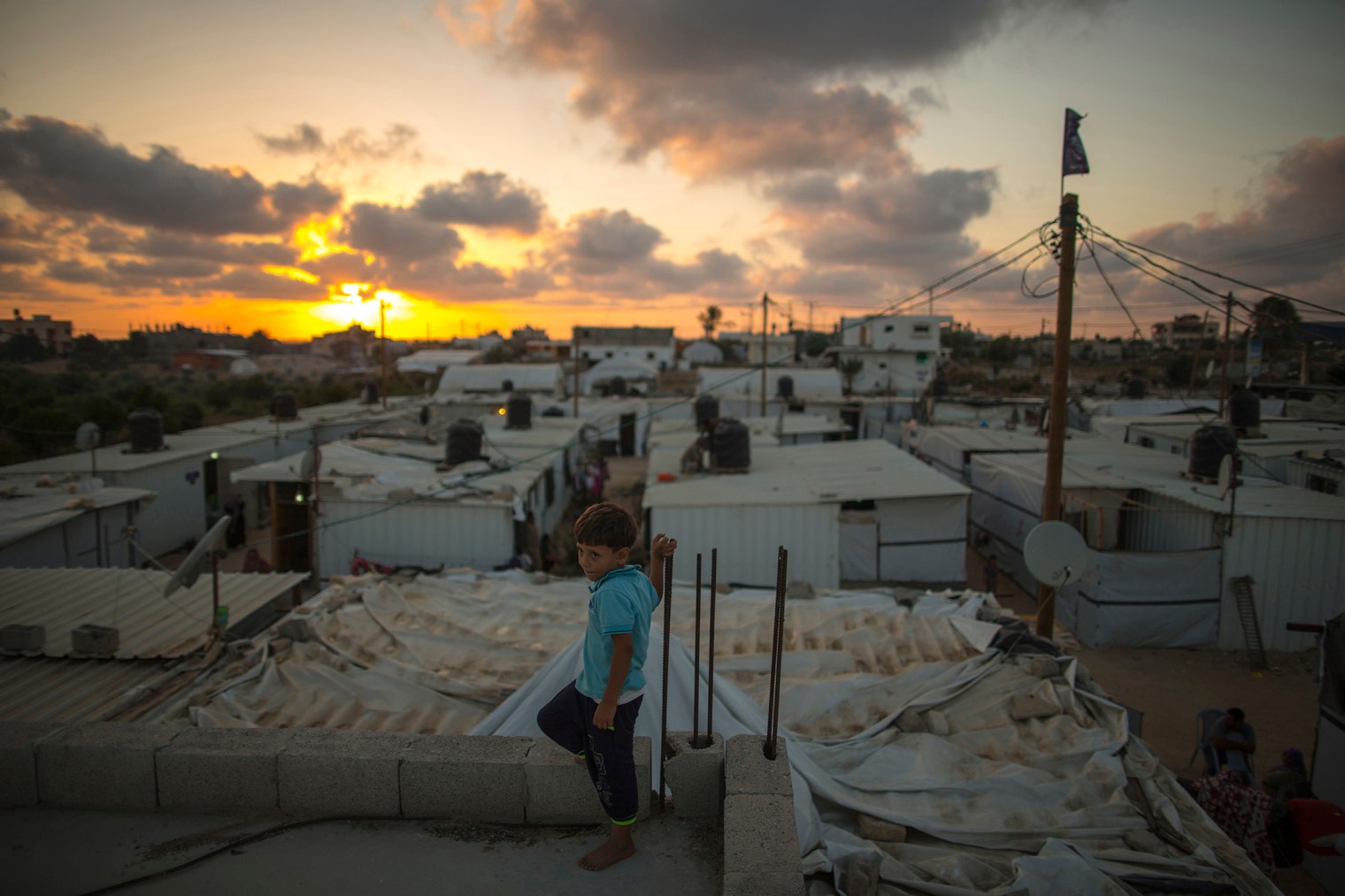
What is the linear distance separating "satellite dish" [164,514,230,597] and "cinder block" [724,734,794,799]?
602cm

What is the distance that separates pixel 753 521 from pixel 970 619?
555cm

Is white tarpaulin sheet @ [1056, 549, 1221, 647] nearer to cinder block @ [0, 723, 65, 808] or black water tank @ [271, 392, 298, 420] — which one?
cinder block @ [0, 723, 65, 808]

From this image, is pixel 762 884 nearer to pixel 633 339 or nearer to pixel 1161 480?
pixel 1161 480

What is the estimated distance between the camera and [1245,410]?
686 inches

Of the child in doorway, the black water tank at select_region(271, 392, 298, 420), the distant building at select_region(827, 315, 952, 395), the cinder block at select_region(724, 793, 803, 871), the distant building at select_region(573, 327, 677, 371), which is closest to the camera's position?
the cinder block at select_region(724, 793, 803, 871)

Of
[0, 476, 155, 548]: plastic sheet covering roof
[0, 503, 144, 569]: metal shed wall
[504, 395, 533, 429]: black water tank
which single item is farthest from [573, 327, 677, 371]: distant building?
[0, 476, 155, 548]: plastic sheet covering roof

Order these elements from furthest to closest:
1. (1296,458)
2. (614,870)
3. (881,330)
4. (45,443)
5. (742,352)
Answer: (742,352) < (881,330) < (45,443) < (1296,458) < (614,870)

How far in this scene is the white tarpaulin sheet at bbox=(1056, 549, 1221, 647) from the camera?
478 inches

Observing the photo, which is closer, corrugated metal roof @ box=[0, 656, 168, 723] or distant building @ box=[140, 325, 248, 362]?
corrugated metal roof @ box=[0, 656, 168, 723]

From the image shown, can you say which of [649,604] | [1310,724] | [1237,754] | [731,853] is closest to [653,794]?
[731,853]

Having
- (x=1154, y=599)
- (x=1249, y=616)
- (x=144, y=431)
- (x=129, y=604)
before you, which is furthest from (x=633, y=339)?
(x=129, y=604)

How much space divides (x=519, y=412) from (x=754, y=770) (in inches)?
803

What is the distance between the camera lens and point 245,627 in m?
8.64

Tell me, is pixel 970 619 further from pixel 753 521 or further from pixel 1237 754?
pixel 753 521
